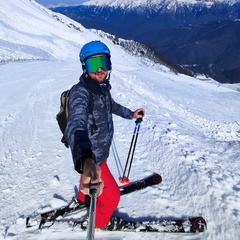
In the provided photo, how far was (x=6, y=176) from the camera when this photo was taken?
251 inches

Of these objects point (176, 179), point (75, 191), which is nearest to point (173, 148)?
point (176, 179)

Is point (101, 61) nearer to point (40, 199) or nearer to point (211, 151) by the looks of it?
point (40, 199)

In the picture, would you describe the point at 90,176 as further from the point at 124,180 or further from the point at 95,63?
the point at 124,180

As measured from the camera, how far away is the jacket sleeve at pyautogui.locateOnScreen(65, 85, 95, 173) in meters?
2.60

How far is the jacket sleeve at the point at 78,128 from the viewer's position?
2600mm

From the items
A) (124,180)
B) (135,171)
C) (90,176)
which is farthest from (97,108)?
(135,171)

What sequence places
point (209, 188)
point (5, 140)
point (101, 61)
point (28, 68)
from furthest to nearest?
point (28, 68) < point (5, 140) < point (209, 188) < point (101, 61)

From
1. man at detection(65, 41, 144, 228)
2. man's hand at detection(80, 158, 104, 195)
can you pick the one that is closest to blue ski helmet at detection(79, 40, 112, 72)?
man at detection(65, 41, 144, 228)

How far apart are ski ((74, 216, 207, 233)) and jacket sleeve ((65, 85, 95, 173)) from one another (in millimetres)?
2024

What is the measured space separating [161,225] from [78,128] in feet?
7.57

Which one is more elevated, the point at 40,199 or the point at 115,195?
the point at 115,195

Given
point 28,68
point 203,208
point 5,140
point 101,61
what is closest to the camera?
point 101,61

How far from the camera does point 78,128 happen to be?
10.2 feet

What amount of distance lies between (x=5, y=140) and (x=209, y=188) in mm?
6136
